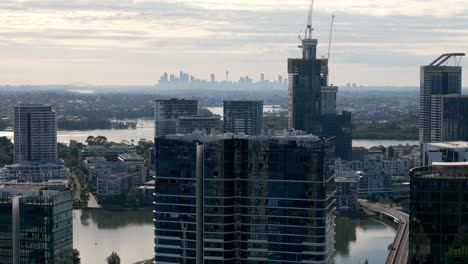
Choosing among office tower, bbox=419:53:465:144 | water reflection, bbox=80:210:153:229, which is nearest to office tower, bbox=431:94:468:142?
office tower, bbox=419:53:465:144

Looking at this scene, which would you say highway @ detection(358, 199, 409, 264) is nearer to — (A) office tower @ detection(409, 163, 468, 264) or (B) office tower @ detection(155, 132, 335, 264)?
(B) office tower @ detection(155, 132, 335, 264)

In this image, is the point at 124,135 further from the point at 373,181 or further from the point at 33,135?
the point at 373,181

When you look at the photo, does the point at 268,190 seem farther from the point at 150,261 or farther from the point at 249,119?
the point at 249,119

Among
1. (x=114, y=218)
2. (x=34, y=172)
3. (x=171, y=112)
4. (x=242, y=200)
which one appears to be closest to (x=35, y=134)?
(x=34, y=172)

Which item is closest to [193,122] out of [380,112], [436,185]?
[436,185]

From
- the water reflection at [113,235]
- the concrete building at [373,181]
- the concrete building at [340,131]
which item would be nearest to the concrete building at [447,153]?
the water reflection at [113,235]
